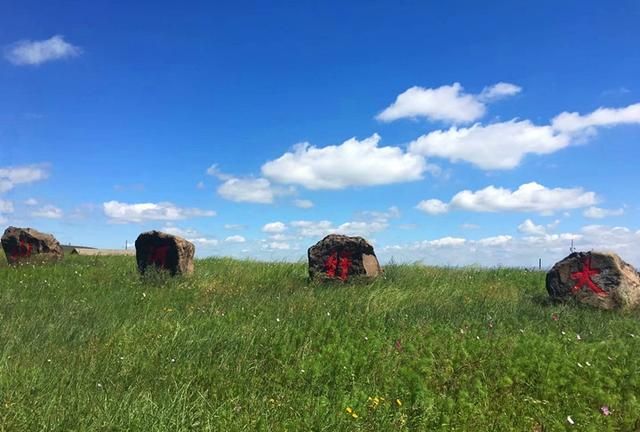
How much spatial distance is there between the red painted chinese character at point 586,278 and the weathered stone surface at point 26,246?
16.4m

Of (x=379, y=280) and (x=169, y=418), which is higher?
(x=379, y=280)

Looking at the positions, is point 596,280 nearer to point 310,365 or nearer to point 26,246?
point 310,365

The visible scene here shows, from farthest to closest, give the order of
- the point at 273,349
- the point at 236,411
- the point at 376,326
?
the point at 376,326 < the point at 273,349 < the point at 236,411

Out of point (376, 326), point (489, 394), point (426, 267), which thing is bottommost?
point (489, 394)

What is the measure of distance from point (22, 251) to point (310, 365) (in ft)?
52.3

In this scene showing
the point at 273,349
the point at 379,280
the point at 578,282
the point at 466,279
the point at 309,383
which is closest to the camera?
the point at 309,383

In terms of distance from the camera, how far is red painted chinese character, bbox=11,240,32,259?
774 inches

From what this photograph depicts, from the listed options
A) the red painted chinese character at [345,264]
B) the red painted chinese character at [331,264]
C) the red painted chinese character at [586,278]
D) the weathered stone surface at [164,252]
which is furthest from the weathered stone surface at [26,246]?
the red painted chinese character at [586,278]

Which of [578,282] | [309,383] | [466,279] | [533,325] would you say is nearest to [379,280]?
[466,279]

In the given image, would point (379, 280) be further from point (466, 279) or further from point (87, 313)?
point (87, 313)

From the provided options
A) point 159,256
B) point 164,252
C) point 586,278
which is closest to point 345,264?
point 164,252

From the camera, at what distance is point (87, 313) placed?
33.8 feet

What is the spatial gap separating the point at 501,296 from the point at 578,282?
1740mm

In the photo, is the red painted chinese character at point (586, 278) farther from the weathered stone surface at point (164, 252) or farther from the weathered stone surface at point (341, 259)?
the weathered stone surface at point (164, 252)
